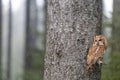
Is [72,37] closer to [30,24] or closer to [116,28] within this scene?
[116,28]

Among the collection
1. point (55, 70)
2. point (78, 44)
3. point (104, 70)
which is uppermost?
point (78, 44)

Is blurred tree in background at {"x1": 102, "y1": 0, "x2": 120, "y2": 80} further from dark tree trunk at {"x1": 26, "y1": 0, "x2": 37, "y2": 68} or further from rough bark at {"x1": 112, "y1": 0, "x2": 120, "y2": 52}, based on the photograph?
dark tree trunk at {"x1": 26, "y1": 0, "x2": 37, "y2": 68}

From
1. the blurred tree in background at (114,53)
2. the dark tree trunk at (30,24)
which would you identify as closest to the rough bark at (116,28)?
the blurred tree in background at (114,53)

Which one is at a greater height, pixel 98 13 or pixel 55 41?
pixel 98 13

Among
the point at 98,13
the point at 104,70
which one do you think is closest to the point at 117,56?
the point at 104,70

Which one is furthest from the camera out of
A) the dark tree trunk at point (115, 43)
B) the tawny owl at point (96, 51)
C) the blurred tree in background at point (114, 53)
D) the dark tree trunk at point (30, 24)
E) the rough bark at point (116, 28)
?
the dark tree trunk at point (30, 24)

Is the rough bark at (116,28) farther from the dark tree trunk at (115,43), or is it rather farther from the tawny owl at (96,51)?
the tawny owl at (96,51)

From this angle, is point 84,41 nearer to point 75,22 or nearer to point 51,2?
point 75,22
